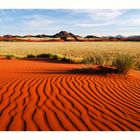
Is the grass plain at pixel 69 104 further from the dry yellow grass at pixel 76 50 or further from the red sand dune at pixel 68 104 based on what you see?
the dry yellow grass at pixel 76 50

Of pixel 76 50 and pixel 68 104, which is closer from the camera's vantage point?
pixel 68 104

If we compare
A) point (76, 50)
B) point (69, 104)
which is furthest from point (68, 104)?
point (76, 50)

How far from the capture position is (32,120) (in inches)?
221

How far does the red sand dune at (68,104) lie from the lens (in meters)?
5.50

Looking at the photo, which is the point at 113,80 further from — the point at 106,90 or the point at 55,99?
the point at 55,99

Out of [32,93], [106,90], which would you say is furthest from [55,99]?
[106,90]

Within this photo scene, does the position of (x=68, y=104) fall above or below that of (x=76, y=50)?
above

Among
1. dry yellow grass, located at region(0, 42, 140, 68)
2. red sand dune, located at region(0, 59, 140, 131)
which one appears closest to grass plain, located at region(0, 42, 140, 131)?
red sand dune, located at region(0, 59, 140, 131)

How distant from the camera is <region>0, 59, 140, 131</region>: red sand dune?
550cm

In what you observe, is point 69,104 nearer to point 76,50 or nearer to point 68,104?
point 68,104

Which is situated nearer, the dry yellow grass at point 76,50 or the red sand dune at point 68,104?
the red sand dune at point 68,104

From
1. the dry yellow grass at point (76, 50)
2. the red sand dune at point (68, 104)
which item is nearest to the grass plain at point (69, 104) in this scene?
the red sand dune at point (68, 104)

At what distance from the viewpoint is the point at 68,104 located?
6.85m

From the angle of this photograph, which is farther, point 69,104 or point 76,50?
point 76,50
